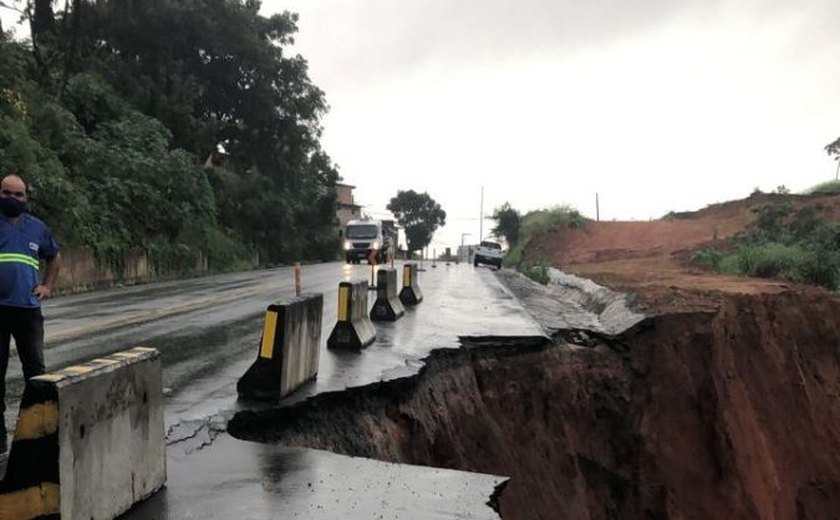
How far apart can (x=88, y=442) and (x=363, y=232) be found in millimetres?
33939

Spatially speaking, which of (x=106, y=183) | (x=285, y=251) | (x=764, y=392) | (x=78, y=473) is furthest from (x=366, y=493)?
(x=285, y=251)

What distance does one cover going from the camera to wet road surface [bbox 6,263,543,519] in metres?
4.31

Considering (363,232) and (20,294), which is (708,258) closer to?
(363,232)

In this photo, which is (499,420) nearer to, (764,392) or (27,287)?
(27,287)

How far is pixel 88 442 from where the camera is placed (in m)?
3.63

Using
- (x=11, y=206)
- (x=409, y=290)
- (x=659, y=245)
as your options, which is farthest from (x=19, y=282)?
(x=659, y=245)

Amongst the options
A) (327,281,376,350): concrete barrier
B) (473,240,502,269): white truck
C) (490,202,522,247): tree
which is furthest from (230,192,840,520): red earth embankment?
(490,202,522,247): tree

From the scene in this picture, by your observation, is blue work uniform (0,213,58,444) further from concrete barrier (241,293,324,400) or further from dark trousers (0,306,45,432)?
concrete barrier (241,293,324,400)

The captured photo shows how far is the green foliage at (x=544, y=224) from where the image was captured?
50281 mm

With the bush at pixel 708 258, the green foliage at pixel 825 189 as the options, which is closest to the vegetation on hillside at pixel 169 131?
the bush at pixel 708 258

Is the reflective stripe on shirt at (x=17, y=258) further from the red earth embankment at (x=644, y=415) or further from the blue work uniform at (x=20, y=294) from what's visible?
the red earth embankment at (x=644, y=415)

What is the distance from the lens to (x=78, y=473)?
11.6 ft

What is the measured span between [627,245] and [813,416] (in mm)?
27527

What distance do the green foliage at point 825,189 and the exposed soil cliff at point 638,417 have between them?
28.5 m
